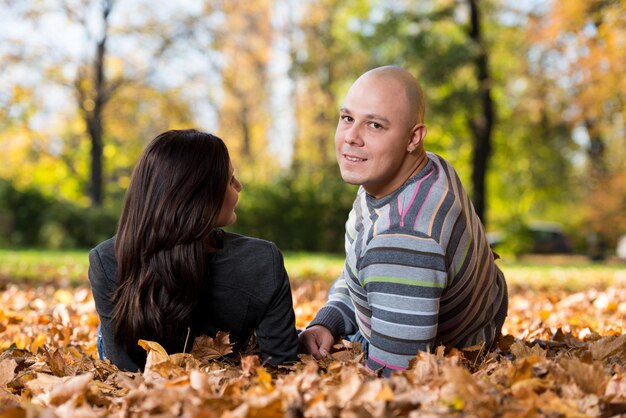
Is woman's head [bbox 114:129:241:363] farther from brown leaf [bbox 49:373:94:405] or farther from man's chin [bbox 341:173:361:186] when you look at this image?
brown leaf [bbox 49:373:94:405]

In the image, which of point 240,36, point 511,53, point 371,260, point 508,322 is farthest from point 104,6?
point 371,260

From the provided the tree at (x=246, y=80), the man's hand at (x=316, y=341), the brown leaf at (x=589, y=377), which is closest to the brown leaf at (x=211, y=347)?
the man's hand at (x=316, y=341)

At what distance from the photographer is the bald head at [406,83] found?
284cm

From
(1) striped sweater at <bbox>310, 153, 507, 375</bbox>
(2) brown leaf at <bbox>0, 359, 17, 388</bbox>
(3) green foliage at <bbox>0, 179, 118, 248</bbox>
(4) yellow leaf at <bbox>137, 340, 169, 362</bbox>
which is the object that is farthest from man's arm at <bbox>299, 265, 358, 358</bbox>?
(3) green foliage at <bbox>0, 179, 118, 248</bbox>

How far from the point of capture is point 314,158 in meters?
30.2

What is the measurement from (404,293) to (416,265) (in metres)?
0.11

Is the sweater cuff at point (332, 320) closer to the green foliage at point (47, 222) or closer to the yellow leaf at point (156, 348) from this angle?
the yellow leaf at point (156, 348)

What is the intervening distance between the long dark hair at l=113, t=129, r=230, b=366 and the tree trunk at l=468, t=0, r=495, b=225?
1830 cm

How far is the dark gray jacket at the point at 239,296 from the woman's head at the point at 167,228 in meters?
0.10

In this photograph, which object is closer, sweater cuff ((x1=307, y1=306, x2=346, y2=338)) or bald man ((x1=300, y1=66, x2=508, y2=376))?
bald man ((x1=300, y1=66, x2=508, y2=376))

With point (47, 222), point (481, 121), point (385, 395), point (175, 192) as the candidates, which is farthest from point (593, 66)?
point (385, 395)

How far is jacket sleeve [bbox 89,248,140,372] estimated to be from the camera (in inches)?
115

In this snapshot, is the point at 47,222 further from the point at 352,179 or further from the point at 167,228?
the point at 352,179

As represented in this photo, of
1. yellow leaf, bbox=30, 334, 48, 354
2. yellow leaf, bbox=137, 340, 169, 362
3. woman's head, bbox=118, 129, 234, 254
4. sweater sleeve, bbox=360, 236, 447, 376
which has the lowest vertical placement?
yellow leaf, bbox=30, 334, 48, 354
